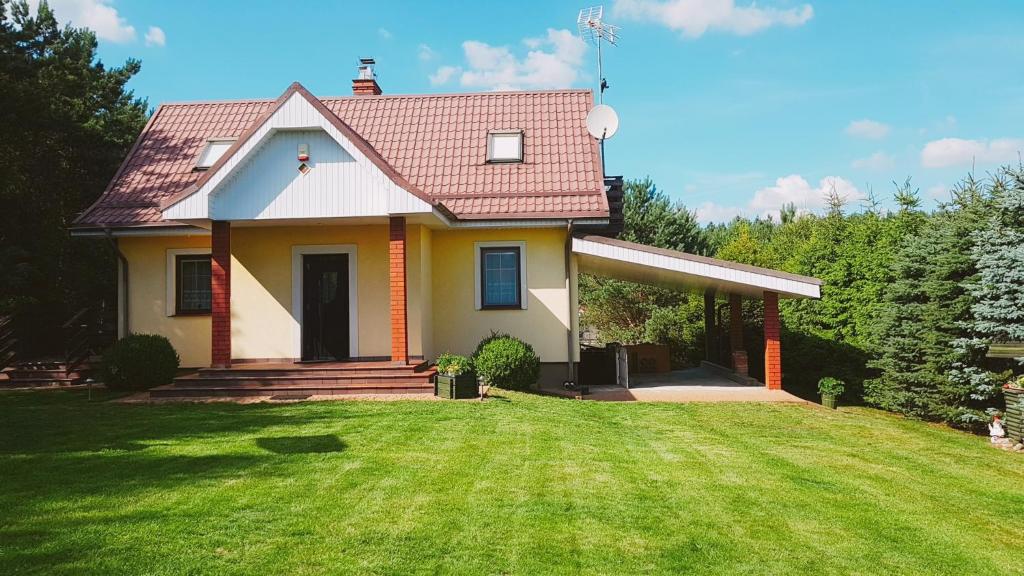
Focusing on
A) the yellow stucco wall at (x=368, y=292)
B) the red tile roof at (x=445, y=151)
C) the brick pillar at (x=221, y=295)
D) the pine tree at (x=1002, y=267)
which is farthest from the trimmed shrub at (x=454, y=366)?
the pine tree at (x=1002, y=267)

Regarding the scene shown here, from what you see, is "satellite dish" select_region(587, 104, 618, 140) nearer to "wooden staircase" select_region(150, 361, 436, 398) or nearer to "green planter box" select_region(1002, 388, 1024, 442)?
"wooden staircase" select_region(150, 361, 436, 398)

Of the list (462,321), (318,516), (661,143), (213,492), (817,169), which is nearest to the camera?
(318,516)

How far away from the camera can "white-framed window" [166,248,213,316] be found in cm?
1545

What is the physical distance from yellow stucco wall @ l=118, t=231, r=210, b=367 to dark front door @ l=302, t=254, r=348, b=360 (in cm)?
236

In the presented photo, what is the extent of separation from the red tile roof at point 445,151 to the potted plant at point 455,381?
11.4 ft

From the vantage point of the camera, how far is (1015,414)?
36.4 feet

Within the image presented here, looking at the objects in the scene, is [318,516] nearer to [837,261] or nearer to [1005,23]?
[1005,23]

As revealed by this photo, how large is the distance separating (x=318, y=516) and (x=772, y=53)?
13.6 m

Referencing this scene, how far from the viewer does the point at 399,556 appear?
4.92 meters

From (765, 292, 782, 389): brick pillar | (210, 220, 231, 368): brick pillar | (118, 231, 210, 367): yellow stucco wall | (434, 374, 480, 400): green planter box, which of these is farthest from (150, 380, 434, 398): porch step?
(765, 292, 782, 389): brick pillar

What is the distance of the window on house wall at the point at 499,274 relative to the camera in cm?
1520

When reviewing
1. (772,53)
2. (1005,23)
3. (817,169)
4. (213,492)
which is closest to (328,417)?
(213,492)

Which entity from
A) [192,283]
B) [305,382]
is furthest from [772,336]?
[192,283]

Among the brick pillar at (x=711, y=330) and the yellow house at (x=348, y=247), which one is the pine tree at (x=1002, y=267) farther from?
the brick pillar at (x=711, y=330)
